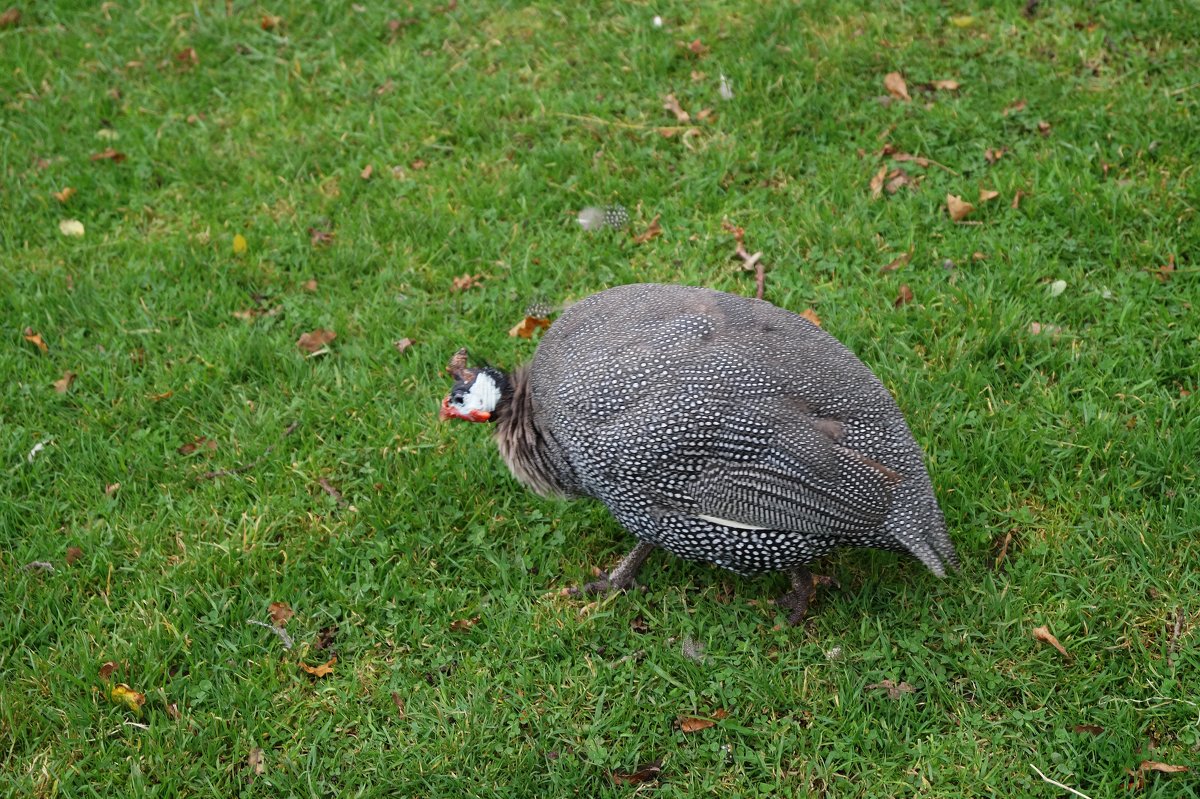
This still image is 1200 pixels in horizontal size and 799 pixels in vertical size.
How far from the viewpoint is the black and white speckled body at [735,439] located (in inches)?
125

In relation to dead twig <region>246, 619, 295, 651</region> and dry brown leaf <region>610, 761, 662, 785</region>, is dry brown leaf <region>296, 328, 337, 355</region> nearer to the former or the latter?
dead twig <region>246, 619, 295, 651</region>

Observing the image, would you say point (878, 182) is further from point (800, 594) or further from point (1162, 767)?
point (1162, 767)

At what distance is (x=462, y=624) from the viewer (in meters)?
3.68

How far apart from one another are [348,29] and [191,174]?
1.28m

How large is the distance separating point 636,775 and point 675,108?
3.23 m

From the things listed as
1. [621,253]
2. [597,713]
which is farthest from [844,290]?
[597,713]

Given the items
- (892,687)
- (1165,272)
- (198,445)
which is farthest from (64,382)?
(1165,272)

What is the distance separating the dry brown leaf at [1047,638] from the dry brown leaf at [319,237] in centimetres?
335

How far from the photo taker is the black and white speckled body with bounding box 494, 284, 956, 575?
3180 millimetres

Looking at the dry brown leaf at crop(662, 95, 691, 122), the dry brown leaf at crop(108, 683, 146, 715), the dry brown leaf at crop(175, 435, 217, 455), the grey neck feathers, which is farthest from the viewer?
the dry brown leaf at crop(662, 95, 691, 122)

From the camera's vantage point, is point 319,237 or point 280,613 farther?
point 319,237

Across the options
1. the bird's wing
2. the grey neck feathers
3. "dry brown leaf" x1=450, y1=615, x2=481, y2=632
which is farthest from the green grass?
the bird's wing

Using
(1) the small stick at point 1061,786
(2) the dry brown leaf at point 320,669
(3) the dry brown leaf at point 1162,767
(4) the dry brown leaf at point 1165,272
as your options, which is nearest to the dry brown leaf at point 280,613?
(2) the dry brown leaf at point 320,669

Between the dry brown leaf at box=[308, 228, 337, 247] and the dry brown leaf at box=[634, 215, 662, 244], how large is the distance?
1.39 meters
